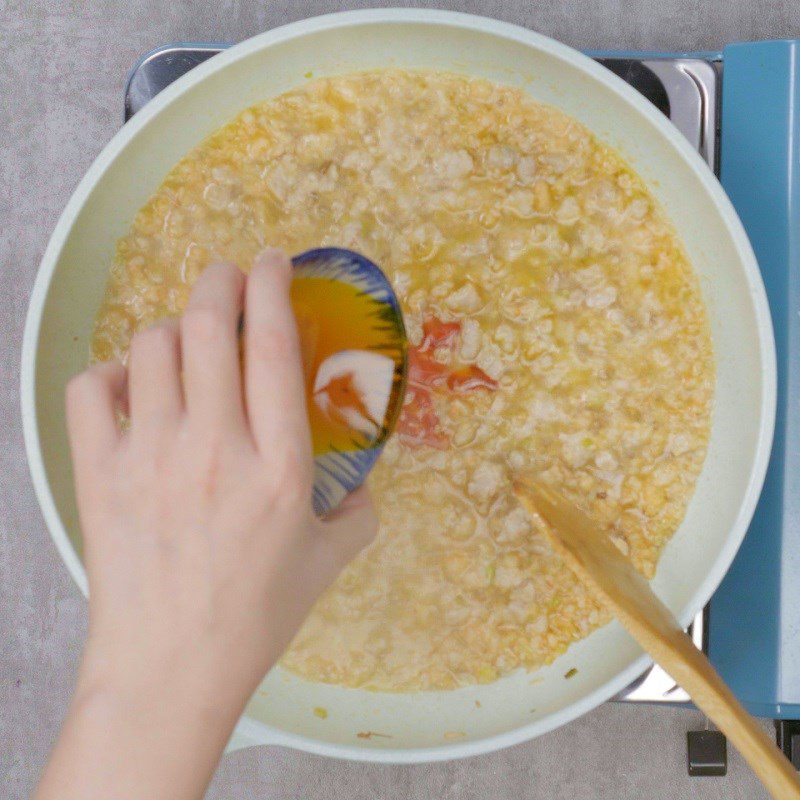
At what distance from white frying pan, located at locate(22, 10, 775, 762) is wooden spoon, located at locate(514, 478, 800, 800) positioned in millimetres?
80

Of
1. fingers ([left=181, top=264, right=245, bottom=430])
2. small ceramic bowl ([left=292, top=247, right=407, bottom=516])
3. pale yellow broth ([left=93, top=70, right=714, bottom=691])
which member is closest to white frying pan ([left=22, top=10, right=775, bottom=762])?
pale yellow broth ([left=93, top=70, right=714, bottom=691])

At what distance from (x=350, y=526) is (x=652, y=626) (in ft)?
0.91

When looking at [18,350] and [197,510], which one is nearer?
[197,510]

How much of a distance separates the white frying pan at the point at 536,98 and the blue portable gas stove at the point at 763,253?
0.23 ft

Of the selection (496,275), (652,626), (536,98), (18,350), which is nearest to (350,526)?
(652,626)

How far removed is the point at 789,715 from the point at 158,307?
0.81m

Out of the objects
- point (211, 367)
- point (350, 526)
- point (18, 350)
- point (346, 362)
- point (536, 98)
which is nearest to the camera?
point (211, 367)

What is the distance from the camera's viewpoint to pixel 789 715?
89 cm

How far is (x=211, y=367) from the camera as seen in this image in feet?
1.54

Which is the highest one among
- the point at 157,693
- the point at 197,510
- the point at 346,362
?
the point at 346,362

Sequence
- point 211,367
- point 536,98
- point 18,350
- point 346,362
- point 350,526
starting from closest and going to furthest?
1. point 211,367
2. point 350,526
3. point 346,362
4. point 536,98
5. point 18,350

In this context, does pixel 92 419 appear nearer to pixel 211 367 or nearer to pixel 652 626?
pixel 211 367

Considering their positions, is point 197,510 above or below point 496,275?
below

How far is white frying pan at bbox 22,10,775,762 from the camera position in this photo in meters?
0.77
